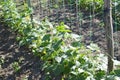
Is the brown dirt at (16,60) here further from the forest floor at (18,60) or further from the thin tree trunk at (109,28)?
the thin tree trunk at (109,28)

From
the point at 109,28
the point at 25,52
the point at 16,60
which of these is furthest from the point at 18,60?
the point at 109,28

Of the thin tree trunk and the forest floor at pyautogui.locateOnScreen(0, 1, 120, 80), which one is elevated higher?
the thin tree trunk

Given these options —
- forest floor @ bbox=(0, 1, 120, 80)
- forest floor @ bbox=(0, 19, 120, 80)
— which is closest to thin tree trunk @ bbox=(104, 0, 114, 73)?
forest floor @ bbox=(0, 1, 120, 80)

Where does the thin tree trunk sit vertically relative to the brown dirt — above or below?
above

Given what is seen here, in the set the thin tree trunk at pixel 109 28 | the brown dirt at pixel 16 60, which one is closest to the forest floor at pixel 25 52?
the brown dirt at pixel 16 60

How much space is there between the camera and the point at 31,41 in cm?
541

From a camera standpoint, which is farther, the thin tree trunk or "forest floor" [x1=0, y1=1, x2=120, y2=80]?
"forest floor" [x1=0, y1=1, x2=120, y2=80]

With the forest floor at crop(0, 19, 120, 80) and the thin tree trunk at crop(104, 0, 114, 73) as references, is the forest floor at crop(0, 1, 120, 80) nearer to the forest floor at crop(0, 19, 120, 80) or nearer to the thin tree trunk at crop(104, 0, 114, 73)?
the forest floor at crop(0, 19, 120, 80)

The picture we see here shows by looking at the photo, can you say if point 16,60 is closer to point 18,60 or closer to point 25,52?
point 18,60

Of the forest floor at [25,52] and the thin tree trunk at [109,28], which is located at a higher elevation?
the thin tree trunk at [109,28]

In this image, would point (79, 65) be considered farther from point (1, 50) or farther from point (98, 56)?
point (1, 50)

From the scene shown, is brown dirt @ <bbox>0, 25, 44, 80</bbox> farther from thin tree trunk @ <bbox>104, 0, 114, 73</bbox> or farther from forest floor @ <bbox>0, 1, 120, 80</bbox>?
thin tree trunk @ <bbox>104, 0, 114, 73</bbox>

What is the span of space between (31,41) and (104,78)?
2.14 m

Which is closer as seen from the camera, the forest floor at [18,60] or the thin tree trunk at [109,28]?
the thin tree trunk at [109,28]
